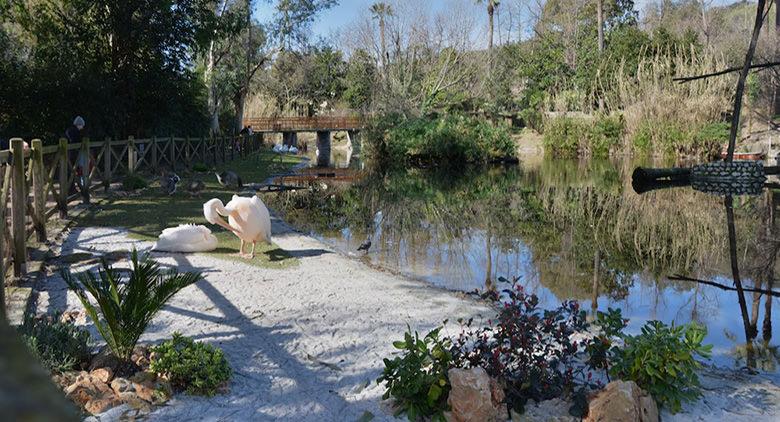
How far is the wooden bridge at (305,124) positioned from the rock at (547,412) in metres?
35.0

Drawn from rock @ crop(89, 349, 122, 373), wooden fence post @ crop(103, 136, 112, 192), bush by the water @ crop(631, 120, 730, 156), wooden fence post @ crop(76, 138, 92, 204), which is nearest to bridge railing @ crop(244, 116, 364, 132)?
bush by the water @ crop(631, 120, 730, 156)

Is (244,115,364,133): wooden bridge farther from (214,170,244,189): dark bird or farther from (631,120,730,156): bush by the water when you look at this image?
(214,170,244,189): dark bird

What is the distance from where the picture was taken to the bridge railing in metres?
39.4

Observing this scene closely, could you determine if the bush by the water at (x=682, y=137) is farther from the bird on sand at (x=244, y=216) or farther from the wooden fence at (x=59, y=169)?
the bird on sand at (x=244, y=216)

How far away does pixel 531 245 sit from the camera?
1198 centimetres

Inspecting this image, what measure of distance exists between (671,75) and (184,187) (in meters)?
25.6

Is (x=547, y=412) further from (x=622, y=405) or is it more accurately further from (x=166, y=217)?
(x=166, y=217)

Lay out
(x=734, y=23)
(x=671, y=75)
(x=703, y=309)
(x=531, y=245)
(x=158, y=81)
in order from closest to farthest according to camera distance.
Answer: (x=703, y=309), (x=531, y=245), (x=158, y=81), (x=671, y=75), (x=734, y=23)

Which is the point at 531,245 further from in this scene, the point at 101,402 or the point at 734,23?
the point at 734,23

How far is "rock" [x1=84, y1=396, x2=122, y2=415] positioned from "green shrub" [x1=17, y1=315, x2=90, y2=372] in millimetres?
442

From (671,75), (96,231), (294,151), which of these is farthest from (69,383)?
(294,151)

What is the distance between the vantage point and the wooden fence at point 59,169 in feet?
23.7

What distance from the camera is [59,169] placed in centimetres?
→ 1160

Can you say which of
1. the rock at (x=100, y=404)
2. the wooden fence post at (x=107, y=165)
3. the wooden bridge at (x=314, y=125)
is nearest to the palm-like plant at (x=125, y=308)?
the rock at (x=100, y=404)
